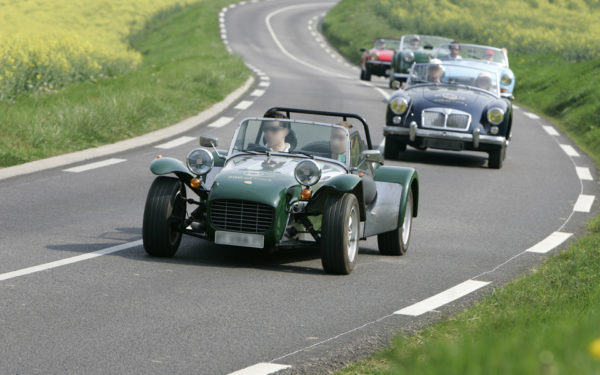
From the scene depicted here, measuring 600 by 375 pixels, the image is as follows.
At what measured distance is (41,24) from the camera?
58188 mm

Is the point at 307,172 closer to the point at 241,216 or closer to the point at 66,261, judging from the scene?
the point at 241,216

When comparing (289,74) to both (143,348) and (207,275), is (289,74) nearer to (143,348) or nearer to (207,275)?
(207,275)

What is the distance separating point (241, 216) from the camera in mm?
8219

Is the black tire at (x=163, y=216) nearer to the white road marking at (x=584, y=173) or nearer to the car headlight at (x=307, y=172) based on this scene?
the car headlight at (x=307, y=172)

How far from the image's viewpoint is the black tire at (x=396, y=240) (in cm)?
959

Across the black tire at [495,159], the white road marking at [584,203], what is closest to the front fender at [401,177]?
Result: the white road marking at [584,203]

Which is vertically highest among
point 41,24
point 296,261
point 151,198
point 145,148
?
point 151,198

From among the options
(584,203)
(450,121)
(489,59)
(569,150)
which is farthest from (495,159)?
(489,59)

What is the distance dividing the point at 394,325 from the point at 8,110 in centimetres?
1090

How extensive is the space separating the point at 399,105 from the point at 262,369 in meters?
12.2

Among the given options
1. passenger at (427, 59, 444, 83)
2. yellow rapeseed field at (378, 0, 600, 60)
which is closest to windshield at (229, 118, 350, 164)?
passenger at (427, 59, 444, 83)

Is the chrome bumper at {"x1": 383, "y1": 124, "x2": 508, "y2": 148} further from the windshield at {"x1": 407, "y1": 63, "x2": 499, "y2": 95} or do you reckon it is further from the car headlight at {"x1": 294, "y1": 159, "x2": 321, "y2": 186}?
the car headlight at {"x1": 294, "y1": 159, "x2": 321, "y2": 186}

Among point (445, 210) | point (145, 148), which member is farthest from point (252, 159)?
point (145, 148)

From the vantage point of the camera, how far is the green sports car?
8203mm
